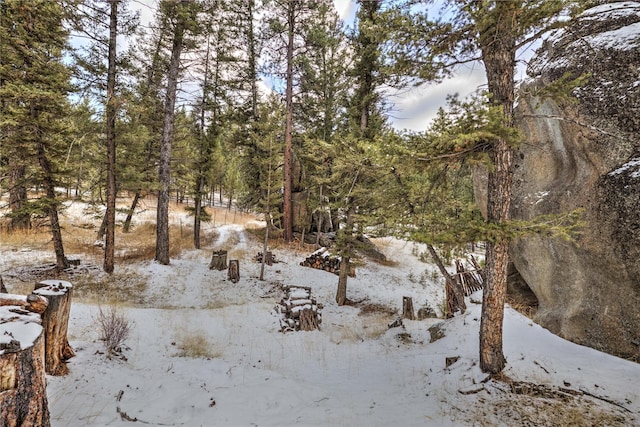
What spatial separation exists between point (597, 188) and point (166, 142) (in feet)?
48.4

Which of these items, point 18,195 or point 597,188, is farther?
point 18,195

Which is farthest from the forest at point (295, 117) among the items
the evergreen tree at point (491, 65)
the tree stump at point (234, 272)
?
the tree stump at point (234, 272)

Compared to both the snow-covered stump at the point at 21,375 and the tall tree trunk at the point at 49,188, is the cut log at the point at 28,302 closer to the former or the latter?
the snow-covered stump at the point at 21,375

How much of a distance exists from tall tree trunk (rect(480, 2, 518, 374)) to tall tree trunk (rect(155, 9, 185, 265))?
41.8 ft

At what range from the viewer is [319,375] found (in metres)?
5.99

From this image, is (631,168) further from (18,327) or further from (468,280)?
(18,327)

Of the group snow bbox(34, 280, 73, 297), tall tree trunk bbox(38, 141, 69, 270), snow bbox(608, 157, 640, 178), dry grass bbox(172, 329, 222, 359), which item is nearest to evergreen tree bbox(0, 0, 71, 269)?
tall tree trunk bbox(38, 141, 69, 270)

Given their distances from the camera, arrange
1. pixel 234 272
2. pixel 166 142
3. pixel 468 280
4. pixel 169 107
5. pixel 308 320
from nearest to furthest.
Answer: pixel 308 320 < pixel 468 280 < pixel 234 272 < pixel 169 107 < pixel 166 142

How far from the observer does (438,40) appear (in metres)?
4.66

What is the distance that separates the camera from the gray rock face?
505cm

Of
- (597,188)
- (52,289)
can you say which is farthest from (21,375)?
(597,188)

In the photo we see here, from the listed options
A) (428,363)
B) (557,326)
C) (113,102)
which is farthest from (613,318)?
(113,102)

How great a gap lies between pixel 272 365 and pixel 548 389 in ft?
16.7

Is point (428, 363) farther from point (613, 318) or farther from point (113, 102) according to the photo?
point (113, 102)
